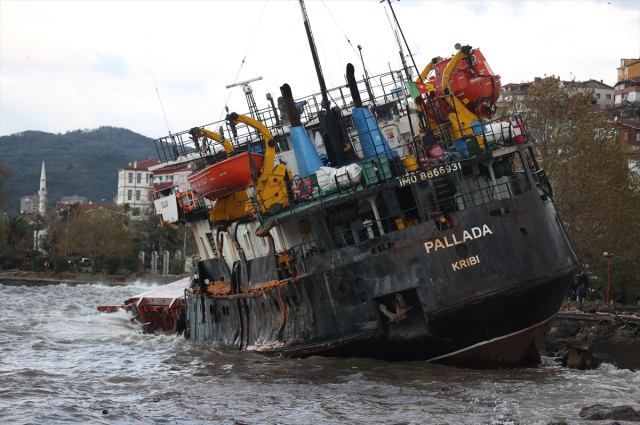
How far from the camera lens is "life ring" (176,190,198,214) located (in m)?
23.2

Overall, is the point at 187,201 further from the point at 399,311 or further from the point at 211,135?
the point at 399,311

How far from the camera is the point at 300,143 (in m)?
18.6

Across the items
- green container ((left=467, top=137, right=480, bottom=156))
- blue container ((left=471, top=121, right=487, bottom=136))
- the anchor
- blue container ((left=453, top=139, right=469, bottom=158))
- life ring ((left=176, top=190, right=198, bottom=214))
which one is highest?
life ring ((left=176, top=190, right=198, bottom=214))

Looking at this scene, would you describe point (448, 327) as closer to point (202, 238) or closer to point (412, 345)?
point (412, 345)

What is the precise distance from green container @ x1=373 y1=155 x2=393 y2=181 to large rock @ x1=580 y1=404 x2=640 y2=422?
22.8 feet

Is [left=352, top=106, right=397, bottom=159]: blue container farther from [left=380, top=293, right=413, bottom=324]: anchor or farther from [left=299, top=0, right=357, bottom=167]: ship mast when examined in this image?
[left=380, top=293, right=413, bottom=324]: anchor

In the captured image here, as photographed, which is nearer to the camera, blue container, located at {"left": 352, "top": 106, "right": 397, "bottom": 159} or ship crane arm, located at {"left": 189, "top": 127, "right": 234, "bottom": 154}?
blue container, located at {"left": 352, "top": 106, "right": 397, "bottom": 159}

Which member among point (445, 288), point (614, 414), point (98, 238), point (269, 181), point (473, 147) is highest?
point (98, 238)

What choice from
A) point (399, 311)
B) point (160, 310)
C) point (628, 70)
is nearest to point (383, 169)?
point (399, 311)

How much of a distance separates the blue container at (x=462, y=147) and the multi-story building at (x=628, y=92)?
7161 centimetres

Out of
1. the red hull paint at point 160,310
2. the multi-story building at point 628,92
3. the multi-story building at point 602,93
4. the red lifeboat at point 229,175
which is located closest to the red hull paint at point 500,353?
the red lifeboat at point 229,175

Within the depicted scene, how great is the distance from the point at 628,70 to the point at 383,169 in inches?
3303

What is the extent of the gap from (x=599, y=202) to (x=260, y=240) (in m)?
21.3

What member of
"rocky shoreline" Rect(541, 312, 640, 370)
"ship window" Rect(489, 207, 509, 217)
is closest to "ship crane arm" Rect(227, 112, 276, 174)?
"ship window" Rect(489, 207, 509, 217)
